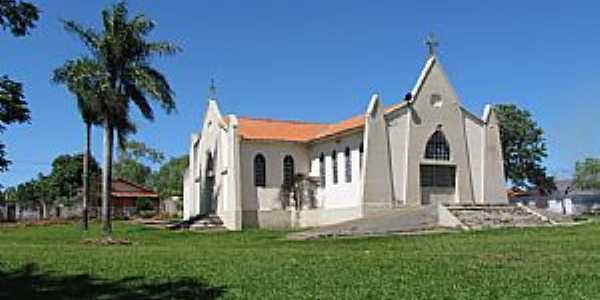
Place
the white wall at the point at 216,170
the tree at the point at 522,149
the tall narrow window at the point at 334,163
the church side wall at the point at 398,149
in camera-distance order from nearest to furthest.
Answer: the church side wall at the point at 398,149, the tall narrow window at the point at 334,163, the white wall at the point at 216,170, the tree at the point at 522,149

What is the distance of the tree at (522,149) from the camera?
66500 mm

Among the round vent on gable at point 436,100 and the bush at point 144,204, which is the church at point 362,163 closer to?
the round vent on gable at point 436,100

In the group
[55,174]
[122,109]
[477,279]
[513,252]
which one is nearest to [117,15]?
[122,109]

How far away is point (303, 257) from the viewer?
60.7 ft

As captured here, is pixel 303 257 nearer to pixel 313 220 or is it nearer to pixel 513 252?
pixel 513 252

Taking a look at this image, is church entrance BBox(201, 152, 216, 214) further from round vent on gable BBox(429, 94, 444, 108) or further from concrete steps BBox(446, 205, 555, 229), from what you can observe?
concrete steps BBox(446, 205, 555, 229)

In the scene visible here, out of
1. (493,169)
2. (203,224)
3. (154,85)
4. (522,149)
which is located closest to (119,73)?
(154,85)

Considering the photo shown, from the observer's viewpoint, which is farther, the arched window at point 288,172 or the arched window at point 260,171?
the arched window at point 288,172

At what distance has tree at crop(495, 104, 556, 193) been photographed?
218 feet

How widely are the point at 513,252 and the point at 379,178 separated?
67.9 ft

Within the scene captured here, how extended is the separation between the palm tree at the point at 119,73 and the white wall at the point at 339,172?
11141 millimetres

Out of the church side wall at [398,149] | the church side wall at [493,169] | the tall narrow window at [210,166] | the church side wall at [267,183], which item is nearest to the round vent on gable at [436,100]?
the church side wall at [398,149]

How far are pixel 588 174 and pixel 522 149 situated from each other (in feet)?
128

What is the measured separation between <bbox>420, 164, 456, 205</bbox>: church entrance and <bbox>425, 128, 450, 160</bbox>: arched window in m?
0.57
